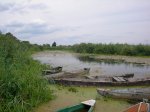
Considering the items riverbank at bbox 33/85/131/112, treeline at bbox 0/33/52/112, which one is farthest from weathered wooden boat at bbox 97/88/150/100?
treeline at bbox 0/33/52/112

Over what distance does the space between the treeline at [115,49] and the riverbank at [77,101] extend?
23747mm

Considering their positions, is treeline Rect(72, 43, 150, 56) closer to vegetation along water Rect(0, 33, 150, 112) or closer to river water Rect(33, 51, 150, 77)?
river water Rect(33, 51, 150, 77)

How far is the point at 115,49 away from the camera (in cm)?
3875

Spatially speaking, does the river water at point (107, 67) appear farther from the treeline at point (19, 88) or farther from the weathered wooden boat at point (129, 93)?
the treeline at point (19, 88)

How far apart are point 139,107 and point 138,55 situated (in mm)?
28216

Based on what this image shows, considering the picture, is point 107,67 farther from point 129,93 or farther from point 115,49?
point 115,49

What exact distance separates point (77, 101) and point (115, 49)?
2946cm

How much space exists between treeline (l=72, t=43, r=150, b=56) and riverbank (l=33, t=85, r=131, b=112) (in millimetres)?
23747

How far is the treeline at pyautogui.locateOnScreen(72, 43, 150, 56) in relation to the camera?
114 ft

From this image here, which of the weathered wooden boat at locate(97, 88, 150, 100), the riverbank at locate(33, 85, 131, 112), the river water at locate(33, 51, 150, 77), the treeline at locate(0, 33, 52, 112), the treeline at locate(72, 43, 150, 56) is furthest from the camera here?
the treeline at locate(72, 43, 150, 56)

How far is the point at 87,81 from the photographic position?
13.2 meters

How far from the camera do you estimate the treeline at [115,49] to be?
34.8 m

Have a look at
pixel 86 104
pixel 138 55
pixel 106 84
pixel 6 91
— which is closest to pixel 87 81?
pixel 106 84

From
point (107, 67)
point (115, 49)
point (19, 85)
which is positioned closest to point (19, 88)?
point (19, 85)
